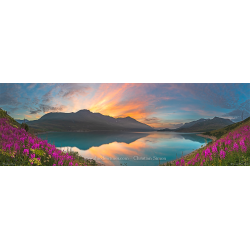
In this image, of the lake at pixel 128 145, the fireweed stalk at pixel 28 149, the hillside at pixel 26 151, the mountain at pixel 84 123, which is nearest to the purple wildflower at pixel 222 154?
the lake at pixel 128 145

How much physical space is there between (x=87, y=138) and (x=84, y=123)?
0.82m

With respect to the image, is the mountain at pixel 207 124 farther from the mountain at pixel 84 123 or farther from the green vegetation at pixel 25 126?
the green vegetation at pixel 25 126

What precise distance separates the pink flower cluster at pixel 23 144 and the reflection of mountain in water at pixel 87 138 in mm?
513

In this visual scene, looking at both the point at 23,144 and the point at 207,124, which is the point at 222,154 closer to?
the point at 207,124

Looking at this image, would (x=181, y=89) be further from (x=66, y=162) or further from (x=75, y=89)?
(x=66, y=162)

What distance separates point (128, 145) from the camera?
24.0 ft

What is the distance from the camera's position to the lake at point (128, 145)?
22.2 feet

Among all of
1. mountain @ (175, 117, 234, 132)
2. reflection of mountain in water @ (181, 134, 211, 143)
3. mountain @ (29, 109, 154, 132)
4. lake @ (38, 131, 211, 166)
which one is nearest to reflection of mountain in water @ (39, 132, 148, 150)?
lake @ (38, 131, 211, 166)

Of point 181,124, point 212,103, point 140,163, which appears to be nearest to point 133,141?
point 140,163

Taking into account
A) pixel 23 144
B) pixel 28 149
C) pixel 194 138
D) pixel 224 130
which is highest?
pixel 224 130

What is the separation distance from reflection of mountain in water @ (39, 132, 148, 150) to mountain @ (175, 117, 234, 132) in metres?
2.33

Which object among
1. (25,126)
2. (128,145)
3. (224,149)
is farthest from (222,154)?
(25,126)

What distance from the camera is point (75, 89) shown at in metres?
7.43
